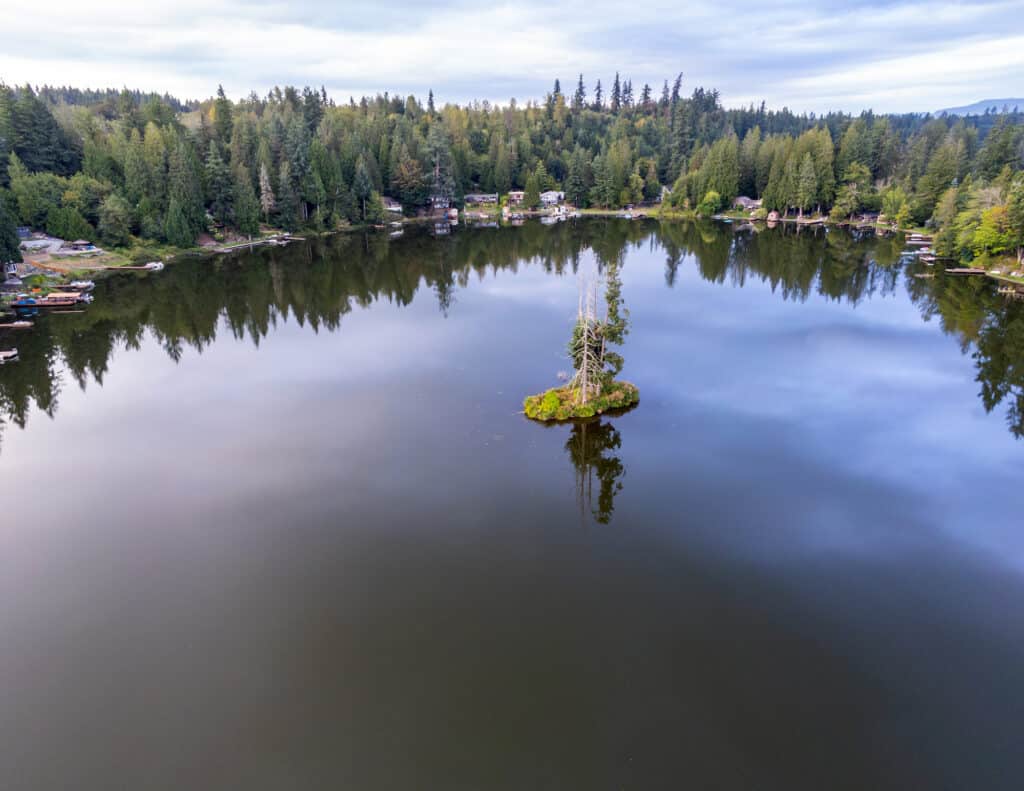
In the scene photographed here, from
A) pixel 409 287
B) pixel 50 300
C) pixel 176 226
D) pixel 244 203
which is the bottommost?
pixel 50 300

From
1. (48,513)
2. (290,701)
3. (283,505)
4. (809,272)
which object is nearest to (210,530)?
(283,505)

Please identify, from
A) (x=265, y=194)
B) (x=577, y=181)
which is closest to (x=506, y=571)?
(x=265, y=194)

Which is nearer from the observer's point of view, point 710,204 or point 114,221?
point 114,221

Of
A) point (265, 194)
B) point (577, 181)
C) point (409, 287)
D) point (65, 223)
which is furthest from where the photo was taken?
point (577, 181)

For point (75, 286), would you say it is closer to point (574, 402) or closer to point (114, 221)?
point (114, 221)

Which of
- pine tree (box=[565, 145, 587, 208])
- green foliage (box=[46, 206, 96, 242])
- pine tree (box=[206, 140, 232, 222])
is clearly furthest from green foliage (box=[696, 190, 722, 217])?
green foliage (box=[46, 206, 96, 242])

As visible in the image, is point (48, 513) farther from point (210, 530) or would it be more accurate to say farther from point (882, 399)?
point (882, 399)

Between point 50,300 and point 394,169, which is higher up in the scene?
point 394,169
